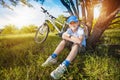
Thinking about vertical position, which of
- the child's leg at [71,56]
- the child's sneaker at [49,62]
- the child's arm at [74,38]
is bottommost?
the child's sneaker at [49,62]

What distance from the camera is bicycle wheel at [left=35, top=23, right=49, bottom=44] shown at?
673cm

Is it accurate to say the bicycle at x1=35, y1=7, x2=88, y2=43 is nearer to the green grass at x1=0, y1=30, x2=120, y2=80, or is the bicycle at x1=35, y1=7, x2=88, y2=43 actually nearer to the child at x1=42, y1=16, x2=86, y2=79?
the green grass at x1=0, y1=30, x2=120, y2=80

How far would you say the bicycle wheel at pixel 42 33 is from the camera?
6.73 meters

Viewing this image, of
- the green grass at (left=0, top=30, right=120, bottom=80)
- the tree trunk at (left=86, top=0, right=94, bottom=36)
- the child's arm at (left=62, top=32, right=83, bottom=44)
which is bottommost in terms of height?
the green grass at (left=0, top=30, right=120, bottom=80)

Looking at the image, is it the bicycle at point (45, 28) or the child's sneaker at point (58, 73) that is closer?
the child's sneaker at point (58, 73)

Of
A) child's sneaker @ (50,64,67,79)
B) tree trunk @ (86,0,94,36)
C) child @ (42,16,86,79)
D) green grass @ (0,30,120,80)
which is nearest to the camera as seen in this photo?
child's sneaker @ (50,64,67,79)

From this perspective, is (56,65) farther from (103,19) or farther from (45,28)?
(45,28)

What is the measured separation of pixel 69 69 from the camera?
456cm

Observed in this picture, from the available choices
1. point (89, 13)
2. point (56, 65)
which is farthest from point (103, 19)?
point (56, 65)

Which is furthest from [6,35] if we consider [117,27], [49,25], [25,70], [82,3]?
[25,70]

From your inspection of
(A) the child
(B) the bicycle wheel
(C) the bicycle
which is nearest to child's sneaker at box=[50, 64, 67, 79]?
(A) the child

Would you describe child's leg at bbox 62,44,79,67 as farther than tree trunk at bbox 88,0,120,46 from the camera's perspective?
No

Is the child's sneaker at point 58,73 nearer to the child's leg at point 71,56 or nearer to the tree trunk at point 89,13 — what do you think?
the child's leg at point 71,56

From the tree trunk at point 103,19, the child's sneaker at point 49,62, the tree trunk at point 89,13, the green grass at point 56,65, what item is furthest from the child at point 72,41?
the tree trunk at point 89,13
